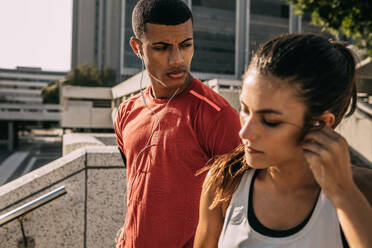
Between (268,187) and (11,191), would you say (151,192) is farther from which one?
(11,191)

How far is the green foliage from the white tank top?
5964cm

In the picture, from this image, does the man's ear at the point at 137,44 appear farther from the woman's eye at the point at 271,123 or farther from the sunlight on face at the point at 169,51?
the woman's eye at the point at 271,123

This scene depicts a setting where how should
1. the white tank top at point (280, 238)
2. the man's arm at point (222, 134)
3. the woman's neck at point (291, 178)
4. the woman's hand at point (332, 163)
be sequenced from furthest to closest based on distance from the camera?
the man's arm at point (222, 134) < the woman's neck at point (291, 178) < the white tank top at point (280, 238) < the woman's hand at point (332, 163)

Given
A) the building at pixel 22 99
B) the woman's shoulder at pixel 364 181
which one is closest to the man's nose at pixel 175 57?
the woman's shoulder at pixel 364 181

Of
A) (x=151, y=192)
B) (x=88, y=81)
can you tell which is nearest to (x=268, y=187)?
(x=151, y=192)

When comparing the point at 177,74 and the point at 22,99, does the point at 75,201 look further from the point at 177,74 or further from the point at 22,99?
the point at 22,99

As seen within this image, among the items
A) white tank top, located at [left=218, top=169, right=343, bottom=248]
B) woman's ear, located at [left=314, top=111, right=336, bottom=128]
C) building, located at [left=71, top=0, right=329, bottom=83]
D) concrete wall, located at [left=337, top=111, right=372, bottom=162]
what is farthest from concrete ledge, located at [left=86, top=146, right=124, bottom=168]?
building, located at [left=71, top=0, right=329, bottom=83]

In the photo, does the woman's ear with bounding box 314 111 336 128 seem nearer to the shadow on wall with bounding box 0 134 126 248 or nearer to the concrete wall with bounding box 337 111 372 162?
the shadow on wall with bounding box 0 134 126 248

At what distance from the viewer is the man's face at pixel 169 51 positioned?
6.08 ft

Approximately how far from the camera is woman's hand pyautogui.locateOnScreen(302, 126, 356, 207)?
1.02m

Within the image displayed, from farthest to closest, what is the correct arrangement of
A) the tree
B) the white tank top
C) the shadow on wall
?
the tree
the shadow on wall
the white tank top

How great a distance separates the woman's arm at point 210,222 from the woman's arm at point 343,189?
0.48m

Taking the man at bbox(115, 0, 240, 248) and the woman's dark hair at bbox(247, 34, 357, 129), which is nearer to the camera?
the woman's dark hair at bbox(247, 34, 357, 129)

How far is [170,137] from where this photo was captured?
1772mm
